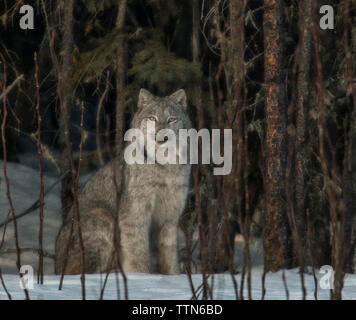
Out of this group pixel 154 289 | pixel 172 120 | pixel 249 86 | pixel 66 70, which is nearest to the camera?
pixel 154 289

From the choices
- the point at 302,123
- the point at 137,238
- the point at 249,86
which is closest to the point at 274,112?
the point at 302,123

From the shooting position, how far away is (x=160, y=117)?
6.55 meters

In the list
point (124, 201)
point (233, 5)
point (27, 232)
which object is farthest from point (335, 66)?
point (27, 232)

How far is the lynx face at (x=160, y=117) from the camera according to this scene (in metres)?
6.48

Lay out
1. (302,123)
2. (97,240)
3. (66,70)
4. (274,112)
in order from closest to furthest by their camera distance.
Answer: (97,240) < (274,112) < (302,123) < (66,70)

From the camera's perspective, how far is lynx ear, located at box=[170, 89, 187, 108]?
685 cm

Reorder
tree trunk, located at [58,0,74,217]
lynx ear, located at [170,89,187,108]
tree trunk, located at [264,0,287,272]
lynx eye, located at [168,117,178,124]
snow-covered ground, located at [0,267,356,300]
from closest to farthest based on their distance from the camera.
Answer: snow-covered ground, located at [0,267,356,300] < lynx eye, located at [168,117,178,124] < tree trunk, located at [264,0,287,272] < lynx ear, located at [170,89,187,108] < tree trunk, located at [58,0,74,217]

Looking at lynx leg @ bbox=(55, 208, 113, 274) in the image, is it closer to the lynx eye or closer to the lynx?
the lynx

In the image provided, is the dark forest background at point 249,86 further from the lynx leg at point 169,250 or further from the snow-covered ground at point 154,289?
the snow-covered ground at point 154,289

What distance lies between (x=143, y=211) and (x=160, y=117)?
92 centimetres

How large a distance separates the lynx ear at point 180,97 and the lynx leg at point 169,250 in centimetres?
125

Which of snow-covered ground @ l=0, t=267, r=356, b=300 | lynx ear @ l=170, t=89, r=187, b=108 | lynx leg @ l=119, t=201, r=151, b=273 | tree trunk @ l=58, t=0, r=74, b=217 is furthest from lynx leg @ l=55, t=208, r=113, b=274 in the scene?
tree trunk @ l=58, t=0, r=74, b=217

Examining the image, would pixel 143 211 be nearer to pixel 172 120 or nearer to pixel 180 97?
pixel 172 120

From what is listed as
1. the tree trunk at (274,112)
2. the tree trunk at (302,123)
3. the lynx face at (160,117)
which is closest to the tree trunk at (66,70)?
the lynx face at (160,117)
